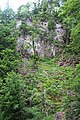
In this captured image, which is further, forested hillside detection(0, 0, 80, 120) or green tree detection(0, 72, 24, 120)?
green tree detection(0, 72, 24, 120)

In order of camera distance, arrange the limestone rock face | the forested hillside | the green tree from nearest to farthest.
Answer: the forested hillside < the green tree < the limestone rock face

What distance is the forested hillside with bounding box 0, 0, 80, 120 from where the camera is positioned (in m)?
10.9

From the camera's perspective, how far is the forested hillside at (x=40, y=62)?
10.9m

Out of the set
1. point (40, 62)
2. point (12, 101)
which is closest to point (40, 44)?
point (40, 62)

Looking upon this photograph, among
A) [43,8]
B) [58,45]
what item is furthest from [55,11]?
[58,45]

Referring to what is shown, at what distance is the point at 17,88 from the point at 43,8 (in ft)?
Answer: 50.4

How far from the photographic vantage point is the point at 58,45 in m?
22.9

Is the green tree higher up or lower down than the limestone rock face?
lower down

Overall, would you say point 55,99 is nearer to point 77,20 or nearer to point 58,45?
point 77,20

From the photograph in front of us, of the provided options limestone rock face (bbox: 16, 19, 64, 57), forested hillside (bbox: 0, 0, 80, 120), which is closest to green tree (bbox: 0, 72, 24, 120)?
forested hillside (bbox: 0, 0, 80, 120)

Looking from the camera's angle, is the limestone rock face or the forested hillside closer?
the forested hillside

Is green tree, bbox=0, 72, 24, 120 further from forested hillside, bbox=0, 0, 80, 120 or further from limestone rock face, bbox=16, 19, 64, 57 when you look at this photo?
limestone rock face, bbox=16, 19, 64, 57

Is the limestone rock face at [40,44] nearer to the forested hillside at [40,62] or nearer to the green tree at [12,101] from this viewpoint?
the forested hillside at [40,62]

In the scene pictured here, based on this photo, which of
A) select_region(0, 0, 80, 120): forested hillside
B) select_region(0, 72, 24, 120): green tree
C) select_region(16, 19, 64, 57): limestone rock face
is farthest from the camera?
select_region(16, 19, 64, 57): limestone rock face
